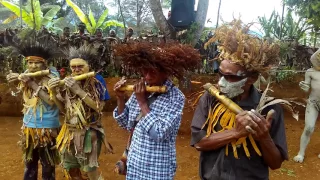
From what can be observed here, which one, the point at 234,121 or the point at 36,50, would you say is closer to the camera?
the point at 234,121

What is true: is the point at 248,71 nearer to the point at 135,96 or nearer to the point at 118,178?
the point at 135,96

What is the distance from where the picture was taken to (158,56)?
7.88 ft

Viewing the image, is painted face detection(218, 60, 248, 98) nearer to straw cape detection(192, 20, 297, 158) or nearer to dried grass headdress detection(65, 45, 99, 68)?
straw cape detection(192, 20, 297, 158)

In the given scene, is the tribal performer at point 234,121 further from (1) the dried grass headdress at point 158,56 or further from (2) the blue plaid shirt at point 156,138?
(1) the dried grass headdress at point 158,56

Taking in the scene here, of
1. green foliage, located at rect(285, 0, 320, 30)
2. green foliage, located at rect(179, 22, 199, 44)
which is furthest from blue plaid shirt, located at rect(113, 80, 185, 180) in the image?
green foliage, located at rect(285, 0, 320, 30)

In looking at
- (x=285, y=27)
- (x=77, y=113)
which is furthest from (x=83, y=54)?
(x=285, y=27)

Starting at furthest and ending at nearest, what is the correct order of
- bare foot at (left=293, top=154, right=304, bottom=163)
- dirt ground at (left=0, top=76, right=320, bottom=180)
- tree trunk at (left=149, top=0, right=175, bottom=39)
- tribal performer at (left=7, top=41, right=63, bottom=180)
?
tree trunk at (left=149, top=0, right=175, bottom=39) < bare foot at (left=293, top=154, right=304, bottom=163) < dirt ground at (left=0, top=76, right=320, bottom=180) < tribal performer at (left=7, top=41, right=63, bottom=180)

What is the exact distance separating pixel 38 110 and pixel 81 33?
5.97 m

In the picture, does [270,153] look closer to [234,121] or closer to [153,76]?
[234,121]

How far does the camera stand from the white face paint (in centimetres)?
206

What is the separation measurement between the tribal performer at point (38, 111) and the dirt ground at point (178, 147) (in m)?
0.86

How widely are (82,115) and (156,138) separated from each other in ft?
4.09

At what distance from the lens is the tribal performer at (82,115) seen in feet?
10.9

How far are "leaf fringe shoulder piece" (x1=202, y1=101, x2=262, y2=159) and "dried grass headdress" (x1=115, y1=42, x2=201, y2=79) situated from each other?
0.50 meters
